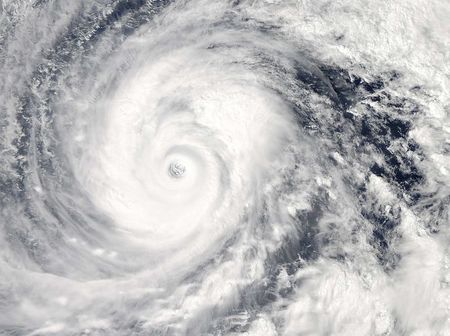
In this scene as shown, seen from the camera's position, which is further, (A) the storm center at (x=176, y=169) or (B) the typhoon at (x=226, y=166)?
(A) the storm center at (x=176, y=169)

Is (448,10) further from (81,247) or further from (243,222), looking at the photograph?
(81,247)

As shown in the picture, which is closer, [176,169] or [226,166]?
[226,166]

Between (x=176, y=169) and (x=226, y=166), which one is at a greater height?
(x=226, y=166)

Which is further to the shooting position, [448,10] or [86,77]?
[86,77]

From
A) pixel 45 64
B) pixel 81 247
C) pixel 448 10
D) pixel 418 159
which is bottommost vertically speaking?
pixel 81 247

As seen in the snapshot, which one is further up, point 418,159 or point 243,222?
point 418,159

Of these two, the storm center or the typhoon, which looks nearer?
the typhoon

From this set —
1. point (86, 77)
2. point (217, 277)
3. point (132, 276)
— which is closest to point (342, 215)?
point (217, 277)
